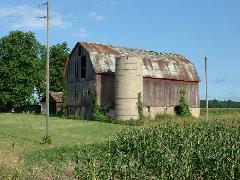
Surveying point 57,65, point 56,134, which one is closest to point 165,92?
point 56,134

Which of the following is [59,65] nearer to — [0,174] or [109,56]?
[109,56]

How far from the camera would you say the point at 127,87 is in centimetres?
4550

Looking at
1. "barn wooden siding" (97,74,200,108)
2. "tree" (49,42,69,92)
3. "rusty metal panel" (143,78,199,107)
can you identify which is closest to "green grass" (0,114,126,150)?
"barn wooden siding" (97,74,200,108)

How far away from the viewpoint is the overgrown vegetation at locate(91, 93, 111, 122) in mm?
45531

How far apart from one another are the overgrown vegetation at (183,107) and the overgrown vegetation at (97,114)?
10.1 meters

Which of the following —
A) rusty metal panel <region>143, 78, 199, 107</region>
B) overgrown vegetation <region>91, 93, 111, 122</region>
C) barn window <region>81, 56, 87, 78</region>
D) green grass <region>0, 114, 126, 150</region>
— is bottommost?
green grass <region>0, 114, 126, 150</region>

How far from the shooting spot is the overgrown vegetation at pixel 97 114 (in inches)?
1793

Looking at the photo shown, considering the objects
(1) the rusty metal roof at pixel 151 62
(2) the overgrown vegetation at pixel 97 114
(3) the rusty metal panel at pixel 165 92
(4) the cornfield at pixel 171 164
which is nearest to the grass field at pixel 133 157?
(4) the cornfield at pixel 171 164

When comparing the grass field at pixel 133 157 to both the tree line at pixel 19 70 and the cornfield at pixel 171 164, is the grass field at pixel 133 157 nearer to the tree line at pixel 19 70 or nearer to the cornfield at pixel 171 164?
the cornfield at pixel 171 164

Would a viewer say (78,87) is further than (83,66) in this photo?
Yes

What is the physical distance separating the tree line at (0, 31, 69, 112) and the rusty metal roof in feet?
66.9

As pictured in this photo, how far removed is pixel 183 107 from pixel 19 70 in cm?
2929

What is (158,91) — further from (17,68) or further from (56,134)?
(17,68)

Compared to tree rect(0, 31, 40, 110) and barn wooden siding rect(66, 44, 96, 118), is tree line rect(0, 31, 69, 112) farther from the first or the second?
barn wooden siding rect(66, 44, 96, 118)
